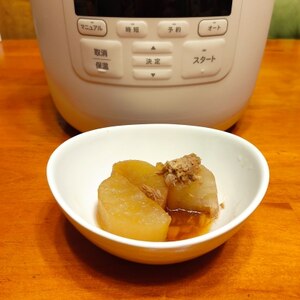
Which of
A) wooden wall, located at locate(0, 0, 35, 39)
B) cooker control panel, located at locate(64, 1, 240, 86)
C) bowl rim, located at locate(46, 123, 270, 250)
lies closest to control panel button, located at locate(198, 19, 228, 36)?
cooker control panel, located at locate(64, 1, 240, 86)

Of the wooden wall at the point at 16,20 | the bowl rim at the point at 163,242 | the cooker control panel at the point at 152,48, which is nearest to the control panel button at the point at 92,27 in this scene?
the cooker control panel at the point at 152,48

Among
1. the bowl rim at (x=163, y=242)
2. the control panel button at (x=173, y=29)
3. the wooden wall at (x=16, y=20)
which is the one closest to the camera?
the bowl rim at (x=163, y=242)

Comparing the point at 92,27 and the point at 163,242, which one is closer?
the point at 163,242

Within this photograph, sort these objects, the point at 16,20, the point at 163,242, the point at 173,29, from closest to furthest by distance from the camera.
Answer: the point at 163,242 → the point at 173,29 → the point at 16,20

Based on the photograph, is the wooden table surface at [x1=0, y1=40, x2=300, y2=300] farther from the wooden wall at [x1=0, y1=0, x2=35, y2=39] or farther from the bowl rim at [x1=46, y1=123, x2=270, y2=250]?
the wooden wall at [x1=0, y1=0, x2=35, y2=39]

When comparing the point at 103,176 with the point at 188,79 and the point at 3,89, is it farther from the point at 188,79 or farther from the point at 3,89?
the point at 3,89

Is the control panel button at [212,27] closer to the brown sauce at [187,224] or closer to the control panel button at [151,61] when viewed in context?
the control panel button at [151,61]

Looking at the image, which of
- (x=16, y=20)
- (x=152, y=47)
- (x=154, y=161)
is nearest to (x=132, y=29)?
(x=152, y=47)

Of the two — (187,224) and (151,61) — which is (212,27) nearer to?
(151,61)
